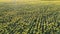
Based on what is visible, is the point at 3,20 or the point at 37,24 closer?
the point at 37,24

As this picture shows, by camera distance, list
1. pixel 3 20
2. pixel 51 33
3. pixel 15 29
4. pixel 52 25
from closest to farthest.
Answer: pixel 51 33, pixel 15 29, pixel 52 25, pixel 3 20

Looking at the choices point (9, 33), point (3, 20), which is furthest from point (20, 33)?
point (3, 20)

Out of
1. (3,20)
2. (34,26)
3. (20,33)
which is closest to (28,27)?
(34,26)

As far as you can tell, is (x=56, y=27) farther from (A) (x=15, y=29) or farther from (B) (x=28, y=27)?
(A) (x=15, y=29)

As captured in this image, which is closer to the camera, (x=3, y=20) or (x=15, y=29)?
(x=15, y=29)

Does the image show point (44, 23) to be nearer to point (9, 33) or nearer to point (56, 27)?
point (56, 27)

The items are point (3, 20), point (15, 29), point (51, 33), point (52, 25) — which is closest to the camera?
point (51, 33)

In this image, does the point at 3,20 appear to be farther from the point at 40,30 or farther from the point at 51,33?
the point at 51,33
